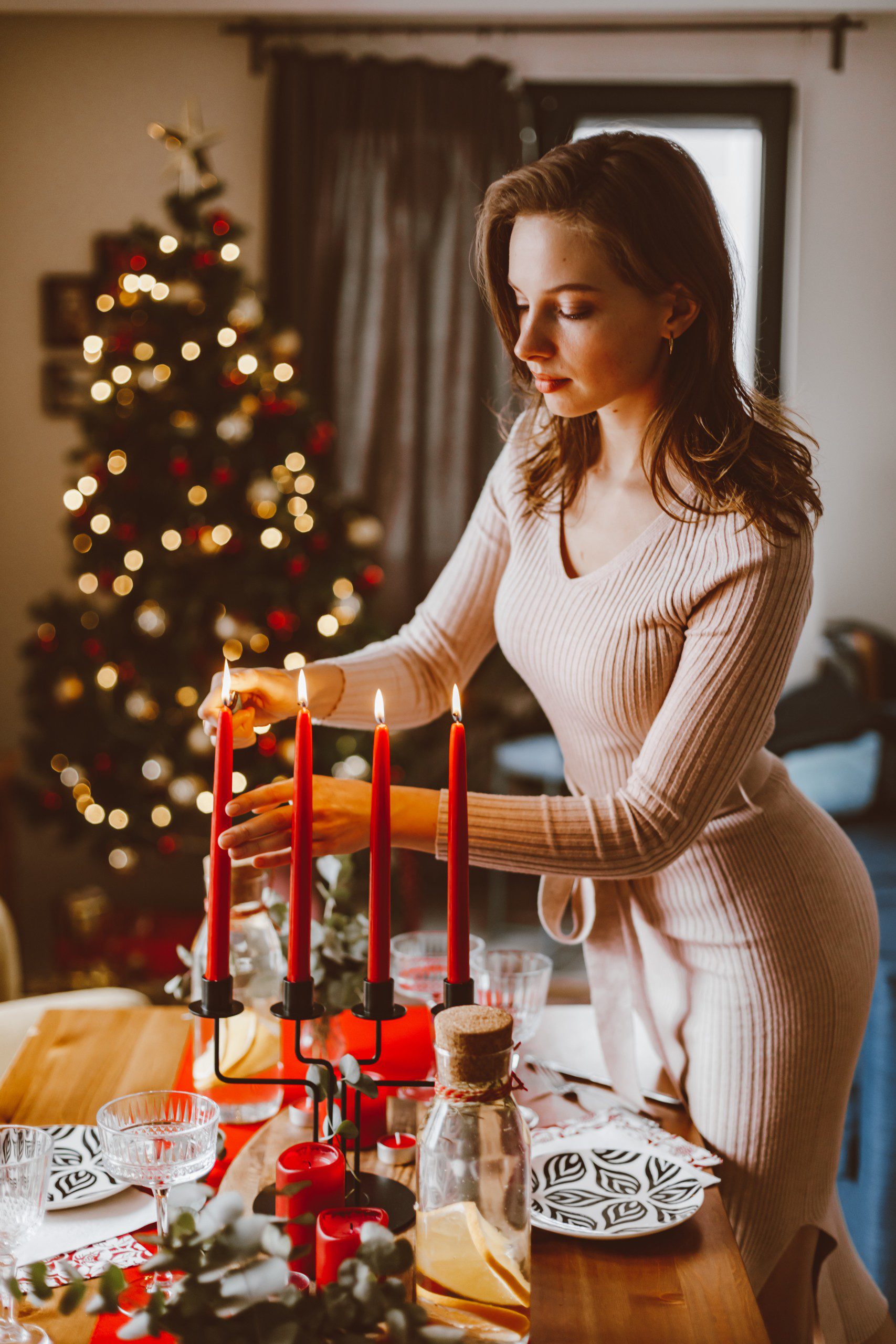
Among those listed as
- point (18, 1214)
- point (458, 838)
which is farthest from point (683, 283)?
point (18, 1214)

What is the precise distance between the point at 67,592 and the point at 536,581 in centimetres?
304

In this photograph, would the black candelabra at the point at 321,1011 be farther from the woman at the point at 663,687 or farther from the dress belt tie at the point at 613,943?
the dress belt tie at the point at 613,943

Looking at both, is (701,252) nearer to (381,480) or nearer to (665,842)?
(665,842)

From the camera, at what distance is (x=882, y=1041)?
2074 millimetres

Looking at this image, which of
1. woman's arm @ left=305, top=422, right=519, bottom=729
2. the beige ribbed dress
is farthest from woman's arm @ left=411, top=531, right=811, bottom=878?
woman's arm @ left=305, top=422, right=519, bottom=729

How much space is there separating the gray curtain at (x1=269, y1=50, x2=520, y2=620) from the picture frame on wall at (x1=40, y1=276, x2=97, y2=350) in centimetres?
60

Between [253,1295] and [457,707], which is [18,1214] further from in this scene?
[457,707]

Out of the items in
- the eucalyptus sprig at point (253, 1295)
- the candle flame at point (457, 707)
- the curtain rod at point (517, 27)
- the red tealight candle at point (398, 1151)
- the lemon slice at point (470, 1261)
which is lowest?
the red tealight candle at point (398, 1151)

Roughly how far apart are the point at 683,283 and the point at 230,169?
10.9ft

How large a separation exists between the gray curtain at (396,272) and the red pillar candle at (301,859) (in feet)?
10.4

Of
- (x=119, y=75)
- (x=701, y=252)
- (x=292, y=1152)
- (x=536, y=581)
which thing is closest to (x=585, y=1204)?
(x=292, y=1152)

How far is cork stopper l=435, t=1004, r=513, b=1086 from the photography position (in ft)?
2.40

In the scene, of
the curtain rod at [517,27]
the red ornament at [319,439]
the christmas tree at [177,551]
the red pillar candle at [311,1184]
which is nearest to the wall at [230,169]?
the curtain rod at [517,27]

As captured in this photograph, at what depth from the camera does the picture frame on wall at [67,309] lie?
3916 mm
